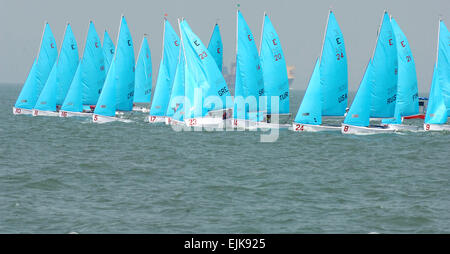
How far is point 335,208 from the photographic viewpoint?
18391 mm

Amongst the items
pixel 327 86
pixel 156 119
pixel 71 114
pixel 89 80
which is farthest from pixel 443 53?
pixel 71 114

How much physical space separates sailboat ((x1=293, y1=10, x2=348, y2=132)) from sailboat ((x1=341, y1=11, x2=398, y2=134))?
153 cm

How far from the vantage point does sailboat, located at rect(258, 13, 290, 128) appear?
42156 mm

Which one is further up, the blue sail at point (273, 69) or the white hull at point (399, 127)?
the blue sail at point (273, 69)

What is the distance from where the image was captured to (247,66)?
138 feet

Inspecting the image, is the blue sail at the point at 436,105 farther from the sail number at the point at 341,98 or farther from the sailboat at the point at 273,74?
the sailboat at the point at 273,74

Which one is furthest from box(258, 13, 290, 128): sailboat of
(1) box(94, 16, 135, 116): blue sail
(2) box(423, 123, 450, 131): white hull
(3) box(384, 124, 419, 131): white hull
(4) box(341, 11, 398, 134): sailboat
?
(1) box(94, 16, 135, 116): blue sail

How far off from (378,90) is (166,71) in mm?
16434

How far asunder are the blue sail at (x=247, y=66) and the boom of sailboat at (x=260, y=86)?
0.07m

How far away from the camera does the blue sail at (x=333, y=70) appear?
128 feet

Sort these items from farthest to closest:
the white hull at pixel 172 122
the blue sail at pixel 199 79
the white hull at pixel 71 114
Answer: the white hull at pixel 71 114, the white hull at pixel 172 122, the blue sail at pixel 199 79

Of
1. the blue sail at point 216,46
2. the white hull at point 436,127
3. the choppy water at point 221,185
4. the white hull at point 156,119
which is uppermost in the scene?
the blue sail at point 216,46

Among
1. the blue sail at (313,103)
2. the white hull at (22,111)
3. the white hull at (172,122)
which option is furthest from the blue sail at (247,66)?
the white hull at (22,111)
